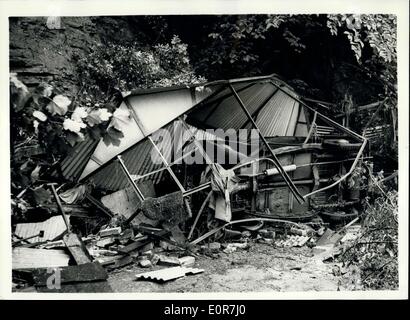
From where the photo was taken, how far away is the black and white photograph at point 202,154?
4.09 m

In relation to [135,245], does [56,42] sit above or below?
above

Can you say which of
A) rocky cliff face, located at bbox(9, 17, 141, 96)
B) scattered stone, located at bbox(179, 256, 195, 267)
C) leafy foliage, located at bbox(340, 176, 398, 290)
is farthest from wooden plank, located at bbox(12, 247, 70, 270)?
leafy foliage, located at bbox(340, 176, 398, 290)

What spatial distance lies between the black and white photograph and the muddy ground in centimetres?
2

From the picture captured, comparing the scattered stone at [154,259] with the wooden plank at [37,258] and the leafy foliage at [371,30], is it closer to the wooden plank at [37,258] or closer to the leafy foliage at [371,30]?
the wooden plank at [37,258]

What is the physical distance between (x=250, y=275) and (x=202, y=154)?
1.49 m

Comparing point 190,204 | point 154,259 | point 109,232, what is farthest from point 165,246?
point 109,232

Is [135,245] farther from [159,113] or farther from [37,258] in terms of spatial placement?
[159,113]

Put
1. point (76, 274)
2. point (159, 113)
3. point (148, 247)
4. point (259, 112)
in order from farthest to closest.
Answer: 1. point (259, 112)
2. point (159, 113)
3. point (148, 247)
4. point (76, 274)

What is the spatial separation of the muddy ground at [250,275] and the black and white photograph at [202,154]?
0.02 m

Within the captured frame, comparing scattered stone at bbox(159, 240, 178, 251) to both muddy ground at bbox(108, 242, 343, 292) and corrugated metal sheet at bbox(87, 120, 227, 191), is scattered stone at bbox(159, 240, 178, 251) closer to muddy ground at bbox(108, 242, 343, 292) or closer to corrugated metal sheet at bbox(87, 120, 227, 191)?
muddy ground at bbox(108, 242, 343, 292)

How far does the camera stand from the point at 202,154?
14.3 ft

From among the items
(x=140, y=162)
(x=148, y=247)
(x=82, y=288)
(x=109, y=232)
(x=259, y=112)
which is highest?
(x=259, y=112)

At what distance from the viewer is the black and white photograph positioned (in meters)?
4.09
